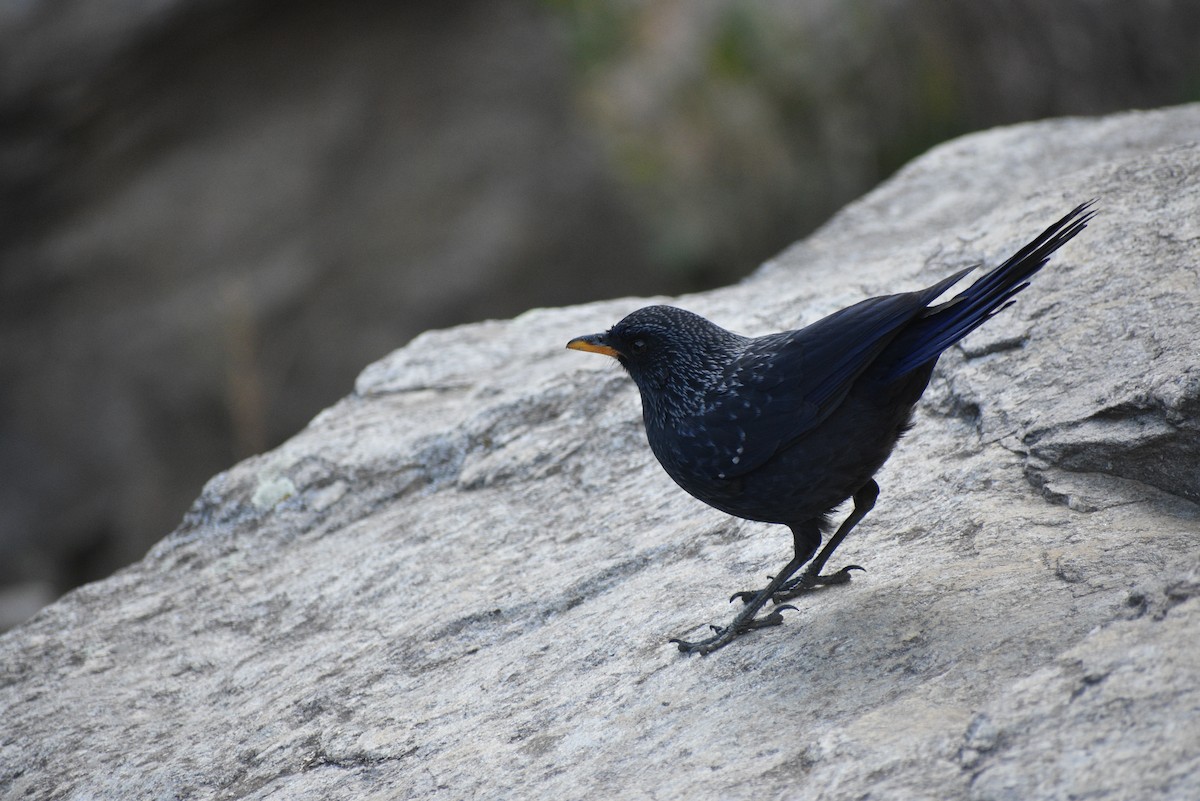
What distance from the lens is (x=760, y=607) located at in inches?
137

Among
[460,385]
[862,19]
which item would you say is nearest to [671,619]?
[460,385]

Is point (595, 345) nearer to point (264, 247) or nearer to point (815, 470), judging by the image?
point (815, 470)

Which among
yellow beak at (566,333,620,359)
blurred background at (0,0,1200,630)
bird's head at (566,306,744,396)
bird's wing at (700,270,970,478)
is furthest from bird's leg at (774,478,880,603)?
blurred background at (0,0,1200,630)

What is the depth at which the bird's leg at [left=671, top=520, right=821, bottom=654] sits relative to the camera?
3373 mm

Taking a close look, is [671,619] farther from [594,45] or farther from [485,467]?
[594,45]

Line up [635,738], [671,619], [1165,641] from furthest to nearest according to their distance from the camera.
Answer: [671,619] < [635,738] < [1165,641]

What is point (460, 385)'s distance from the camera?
535cm

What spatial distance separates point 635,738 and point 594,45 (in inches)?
336

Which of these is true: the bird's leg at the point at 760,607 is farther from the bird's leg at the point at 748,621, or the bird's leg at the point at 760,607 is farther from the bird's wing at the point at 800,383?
the bird's wing at the point at 800,383

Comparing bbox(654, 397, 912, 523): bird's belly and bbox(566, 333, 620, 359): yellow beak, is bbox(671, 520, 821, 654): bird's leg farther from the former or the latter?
bbox(566, 333, 620, 359): yellow beak

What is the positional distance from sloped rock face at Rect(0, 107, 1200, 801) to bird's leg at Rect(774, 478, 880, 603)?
0.07 metres

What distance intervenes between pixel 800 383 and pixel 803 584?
26.7 inches

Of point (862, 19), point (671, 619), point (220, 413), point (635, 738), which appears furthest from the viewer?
point (220, 413)

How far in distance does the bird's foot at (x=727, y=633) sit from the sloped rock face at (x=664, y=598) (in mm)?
42
